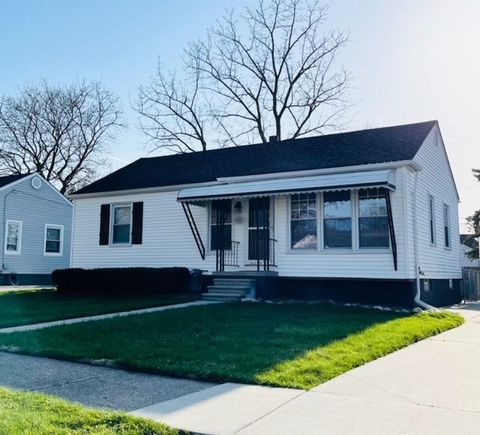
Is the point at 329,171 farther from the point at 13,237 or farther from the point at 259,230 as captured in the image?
the point at 13,237

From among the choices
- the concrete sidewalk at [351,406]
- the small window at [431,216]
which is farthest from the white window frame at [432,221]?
the concrete sidewalk at [351,406]

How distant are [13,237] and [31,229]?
3.37 ft

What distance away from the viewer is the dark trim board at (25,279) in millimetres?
22547

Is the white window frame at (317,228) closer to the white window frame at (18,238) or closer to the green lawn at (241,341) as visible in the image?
the green lawn at (241,341)

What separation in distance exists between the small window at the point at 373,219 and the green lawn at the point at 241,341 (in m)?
2.27

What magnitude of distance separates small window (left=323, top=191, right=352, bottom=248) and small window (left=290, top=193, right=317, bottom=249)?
0.33 metres

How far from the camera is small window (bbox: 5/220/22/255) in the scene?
75.1 feet

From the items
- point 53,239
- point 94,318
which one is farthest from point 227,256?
point 53,239

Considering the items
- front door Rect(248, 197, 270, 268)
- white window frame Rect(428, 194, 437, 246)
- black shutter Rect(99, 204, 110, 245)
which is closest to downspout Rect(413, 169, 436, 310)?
white window frame Rect(428, 194, 437, 246)

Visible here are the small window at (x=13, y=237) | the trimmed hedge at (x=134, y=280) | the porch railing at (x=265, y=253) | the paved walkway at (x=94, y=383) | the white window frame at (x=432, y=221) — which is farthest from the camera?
the small window at (x=13, y=237)

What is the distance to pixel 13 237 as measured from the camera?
23.2m

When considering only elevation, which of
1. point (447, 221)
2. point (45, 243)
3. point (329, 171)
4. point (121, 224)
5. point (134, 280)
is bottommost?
point (134, 280)

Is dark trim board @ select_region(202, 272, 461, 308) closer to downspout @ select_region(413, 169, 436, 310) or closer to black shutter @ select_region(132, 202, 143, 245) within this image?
downspout @ select_region(413, 169, 436, 310)

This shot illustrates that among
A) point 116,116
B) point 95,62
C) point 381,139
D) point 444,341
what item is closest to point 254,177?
point 381,139
